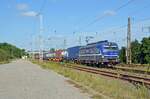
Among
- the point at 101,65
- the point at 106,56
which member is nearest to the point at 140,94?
the point at 106,56

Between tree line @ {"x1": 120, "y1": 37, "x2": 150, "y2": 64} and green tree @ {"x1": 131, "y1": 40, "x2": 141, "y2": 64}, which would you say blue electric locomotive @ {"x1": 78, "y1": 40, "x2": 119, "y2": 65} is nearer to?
tree line @ {"x1": 120, "y1": 37, "x2": 150, "y2": 64}

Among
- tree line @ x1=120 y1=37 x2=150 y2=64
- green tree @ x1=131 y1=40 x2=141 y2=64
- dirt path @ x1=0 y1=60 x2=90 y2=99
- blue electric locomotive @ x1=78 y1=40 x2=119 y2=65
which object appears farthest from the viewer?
green tree @ x1=131 y1=40 x2=141 y2=64

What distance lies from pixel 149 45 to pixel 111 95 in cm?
5967

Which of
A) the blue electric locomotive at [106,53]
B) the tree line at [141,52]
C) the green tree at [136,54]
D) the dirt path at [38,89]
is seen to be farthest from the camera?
the green tree at [136,54]

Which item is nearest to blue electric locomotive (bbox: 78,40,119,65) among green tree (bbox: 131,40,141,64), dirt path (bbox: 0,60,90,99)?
dirt path (bbox: 0,60,90,99)

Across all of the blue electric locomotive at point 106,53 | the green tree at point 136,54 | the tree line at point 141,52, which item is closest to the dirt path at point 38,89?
the blue electric locomotive at point 106,53

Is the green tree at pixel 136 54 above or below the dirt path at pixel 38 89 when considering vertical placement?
above

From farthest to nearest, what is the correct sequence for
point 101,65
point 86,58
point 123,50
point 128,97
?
point 123,50 < point 86,58 < point 101,65 < point 128,97

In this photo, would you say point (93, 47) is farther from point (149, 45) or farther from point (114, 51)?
point (149, 45)

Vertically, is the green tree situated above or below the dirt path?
above

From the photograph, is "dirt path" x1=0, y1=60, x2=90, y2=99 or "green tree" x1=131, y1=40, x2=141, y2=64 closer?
"dirt path" x1=0, y1=60, x2=90, y2=99

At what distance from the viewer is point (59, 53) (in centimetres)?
10056

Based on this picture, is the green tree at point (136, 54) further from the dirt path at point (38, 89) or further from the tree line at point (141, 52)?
the dirt path at point (38, 89)

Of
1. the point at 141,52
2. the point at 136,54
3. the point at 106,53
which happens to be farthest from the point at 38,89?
the point at 136,54
